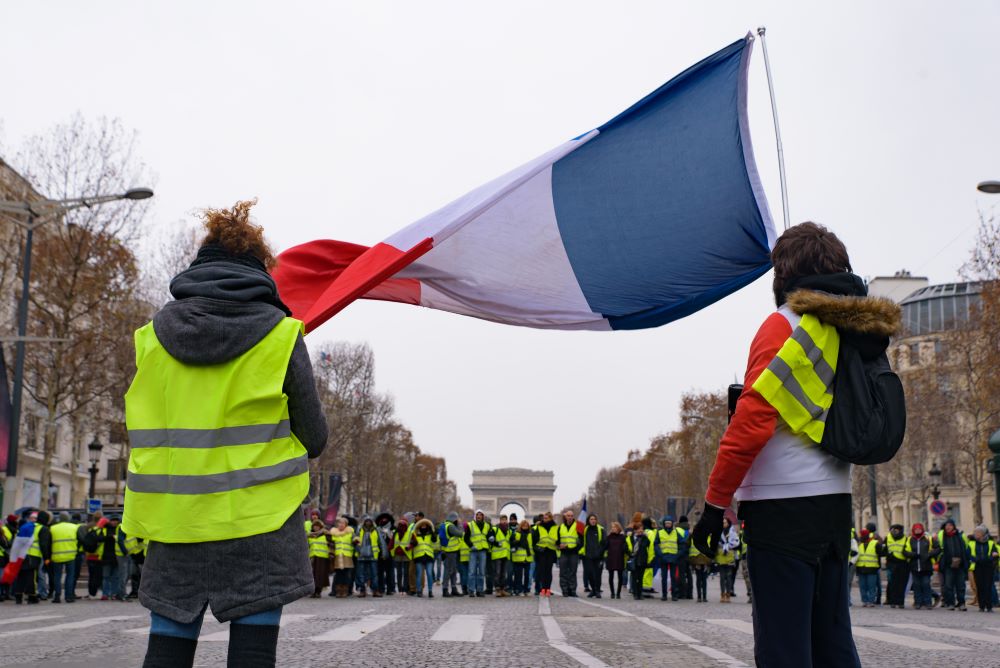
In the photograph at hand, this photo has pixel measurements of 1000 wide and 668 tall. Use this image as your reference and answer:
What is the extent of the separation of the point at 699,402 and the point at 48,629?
7449 cm

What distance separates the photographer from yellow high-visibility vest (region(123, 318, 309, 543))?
3.60m

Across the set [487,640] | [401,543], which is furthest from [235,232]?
[401,543]

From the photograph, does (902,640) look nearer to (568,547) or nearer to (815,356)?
(815,356)

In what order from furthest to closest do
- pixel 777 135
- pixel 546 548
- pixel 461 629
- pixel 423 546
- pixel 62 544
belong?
1. pixel 546 548
2. pixel 423 546
3. pixel 62 544
4. pixel 461 629
5. pixel 777 135

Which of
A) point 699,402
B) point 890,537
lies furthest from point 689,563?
point 699,402

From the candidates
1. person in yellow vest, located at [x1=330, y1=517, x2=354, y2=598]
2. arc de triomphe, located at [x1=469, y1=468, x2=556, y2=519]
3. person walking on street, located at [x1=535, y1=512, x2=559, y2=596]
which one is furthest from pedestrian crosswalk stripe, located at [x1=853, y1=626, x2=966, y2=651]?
arc de triomphe, located at [x1=469, y1=468, x2=556, y2=519]

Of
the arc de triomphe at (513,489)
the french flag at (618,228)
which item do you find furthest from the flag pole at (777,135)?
the arc de triomphe at (513,489)

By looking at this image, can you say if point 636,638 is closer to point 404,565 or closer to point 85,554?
point 85,554

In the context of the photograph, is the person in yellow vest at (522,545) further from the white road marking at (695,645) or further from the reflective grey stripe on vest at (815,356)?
the reflective grey stripe on vest at (815,356)

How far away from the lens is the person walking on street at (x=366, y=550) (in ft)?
84.3

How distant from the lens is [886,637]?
12.6 metres

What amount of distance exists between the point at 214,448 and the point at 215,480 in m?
0.10

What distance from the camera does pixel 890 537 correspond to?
1014 inches

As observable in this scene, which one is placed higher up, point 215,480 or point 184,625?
point 215,480
